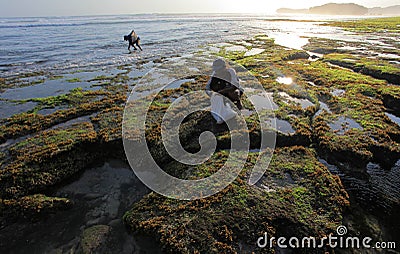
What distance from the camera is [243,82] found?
53.1 ft

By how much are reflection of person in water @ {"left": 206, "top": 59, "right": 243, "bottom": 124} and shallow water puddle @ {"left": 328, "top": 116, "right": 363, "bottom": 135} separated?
4.41 metres

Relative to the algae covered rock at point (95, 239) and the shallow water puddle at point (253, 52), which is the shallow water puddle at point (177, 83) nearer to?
the algae covered rock at point (95, 239)

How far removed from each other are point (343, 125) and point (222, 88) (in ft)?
18.7

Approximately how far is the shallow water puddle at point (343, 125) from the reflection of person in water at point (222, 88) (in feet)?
14.5

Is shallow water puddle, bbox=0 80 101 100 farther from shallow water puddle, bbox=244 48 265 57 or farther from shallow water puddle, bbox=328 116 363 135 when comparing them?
shallow water puddle, bbox=244 48 265 57

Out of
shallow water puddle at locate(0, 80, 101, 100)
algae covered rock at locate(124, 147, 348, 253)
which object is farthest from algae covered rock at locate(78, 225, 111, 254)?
shallow water puddle at locate(0, 80, 101, 100)

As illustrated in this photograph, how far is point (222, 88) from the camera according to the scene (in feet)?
30.6

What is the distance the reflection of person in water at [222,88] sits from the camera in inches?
361

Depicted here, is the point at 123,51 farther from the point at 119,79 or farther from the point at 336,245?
the point at 336,245

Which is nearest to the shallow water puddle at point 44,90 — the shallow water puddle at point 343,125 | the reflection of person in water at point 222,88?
the reflection of person in water at point 222,88

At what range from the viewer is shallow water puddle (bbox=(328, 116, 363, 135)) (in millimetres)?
9500

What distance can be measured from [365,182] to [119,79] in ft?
56.5

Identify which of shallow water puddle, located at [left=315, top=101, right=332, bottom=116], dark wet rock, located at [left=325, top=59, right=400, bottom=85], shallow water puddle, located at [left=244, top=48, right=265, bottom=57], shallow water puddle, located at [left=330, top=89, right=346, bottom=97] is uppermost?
shallow water puddle, located at [left=244, top=48, right=265, bottom=57]

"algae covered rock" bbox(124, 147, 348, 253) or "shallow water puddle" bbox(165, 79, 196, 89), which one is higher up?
"shallow water puddle" bbox(165, 79, 196, 89)
